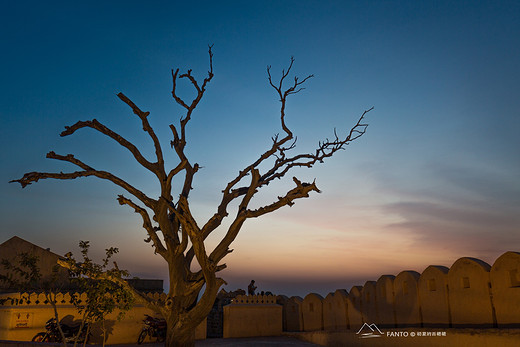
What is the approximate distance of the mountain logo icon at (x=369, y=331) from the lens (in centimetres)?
1405

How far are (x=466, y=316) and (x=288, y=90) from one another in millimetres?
8225

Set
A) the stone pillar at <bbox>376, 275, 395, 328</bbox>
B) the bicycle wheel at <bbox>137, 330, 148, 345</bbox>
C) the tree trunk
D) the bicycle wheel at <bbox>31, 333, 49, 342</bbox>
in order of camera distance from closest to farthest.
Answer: the tree trunk < the bicycle wheel at <bbox>31, 333, 49, 342</bbox> < the stone pillar at <bbox>376, 275, 395, 328</bbox> < the bicycle wheel at <bbox>137, 330, 148, 345</bbox>

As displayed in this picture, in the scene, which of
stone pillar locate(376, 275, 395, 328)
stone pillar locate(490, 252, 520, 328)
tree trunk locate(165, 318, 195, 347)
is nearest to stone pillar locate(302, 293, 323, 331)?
stone pillar locate(376, 275, 395, 328)

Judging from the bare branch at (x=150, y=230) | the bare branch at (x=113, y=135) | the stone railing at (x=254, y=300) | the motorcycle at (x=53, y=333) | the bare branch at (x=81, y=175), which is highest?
the bare branch at (x=113, y=135)

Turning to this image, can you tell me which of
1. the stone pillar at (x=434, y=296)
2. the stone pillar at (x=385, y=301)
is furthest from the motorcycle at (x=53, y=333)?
the stone pillar at (x=434, y=296)

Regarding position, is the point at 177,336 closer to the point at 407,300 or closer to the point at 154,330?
the point at 154,330

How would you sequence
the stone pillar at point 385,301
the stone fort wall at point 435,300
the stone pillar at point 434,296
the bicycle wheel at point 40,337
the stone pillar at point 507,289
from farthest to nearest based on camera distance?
the stone pillar at point 385,301
the bicycle wheel at point 40,337
the stone pillar at point 434,296
the stone fort wall at point 435,300
the stone pillar at point 507,289

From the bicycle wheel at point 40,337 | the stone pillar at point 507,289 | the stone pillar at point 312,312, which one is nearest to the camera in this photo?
the stone pillar at point 507,289

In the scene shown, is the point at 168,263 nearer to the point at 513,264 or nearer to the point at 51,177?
the point at 51,177

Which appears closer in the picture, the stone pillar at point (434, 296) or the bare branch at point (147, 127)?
the bare branch at point (147, 127)

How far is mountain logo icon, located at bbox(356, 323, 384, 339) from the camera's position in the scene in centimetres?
1405

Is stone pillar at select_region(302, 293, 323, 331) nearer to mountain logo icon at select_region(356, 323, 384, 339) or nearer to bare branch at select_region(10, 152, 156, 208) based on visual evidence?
mountain logo icon at select_region(356, 323, 384, 339)

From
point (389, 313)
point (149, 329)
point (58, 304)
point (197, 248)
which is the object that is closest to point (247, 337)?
point (149, 329)

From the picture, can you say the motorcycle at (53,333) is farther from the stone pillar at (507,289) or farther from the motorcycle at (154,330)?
the stone pillar at (507,289)
